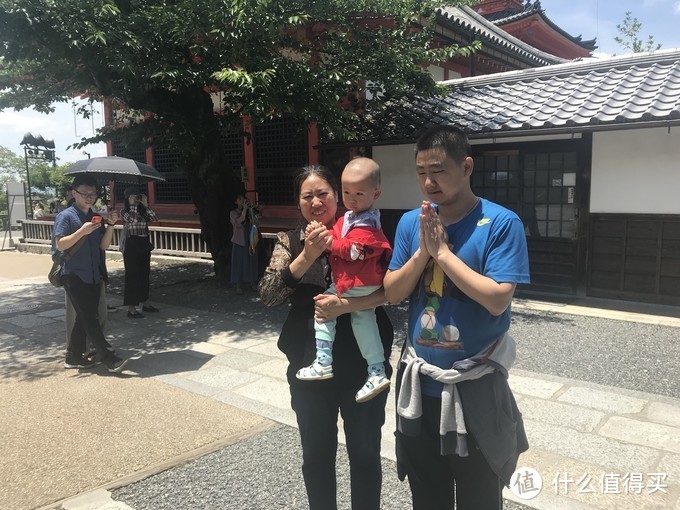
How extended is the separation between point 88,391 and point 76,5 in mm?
4224

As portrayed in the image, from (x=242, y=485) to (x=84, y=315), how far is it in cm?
281

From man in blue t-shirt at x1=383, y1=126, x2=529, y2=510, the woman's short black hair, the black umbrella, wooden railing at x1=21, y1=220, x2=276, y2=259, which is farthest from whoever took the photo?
wooden railing at x1=21, y1=220, x2=276, y2=259

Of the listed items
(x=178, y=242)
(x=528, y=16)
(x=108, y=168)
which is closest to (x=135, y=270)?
(x=108, y=168)

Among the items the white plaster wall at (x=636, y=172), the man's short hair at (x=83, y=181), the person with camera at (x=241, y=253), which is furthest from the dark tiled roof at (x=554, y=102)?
the man's short hair at (x=83, y=181)

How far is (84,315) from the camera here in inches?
196

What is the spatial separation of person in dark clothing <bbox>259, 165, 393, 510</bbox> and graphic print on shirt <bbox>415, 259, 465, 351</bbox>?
340 millimetres

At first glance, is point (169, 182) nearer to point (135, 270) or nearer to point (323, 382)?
point (135, 270)

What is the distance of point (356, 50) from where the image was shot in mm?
7805

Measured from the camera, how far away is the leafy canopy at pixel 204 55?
Answer: 5867 millimetres

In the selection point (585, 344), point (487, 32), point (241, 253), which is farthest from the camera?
point (487, 32)

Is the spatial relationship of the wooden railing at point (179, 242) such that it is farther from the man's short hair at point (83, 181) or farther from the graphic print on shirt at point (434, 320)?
the graphic print on shirt at point (434, 320)

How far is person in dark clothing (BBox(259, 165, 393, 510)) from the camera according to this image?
7.18 ft

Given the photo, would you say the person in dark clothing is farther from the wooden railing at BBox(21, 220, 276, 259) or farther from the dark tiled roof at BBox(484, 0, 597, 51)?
the dark tiled roof at BBox(484, 0, 597, 51)

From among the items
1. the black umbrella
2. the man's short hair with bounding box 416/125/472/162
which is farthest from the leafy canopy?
the man's short hair with bounding box 416/125/472/162
